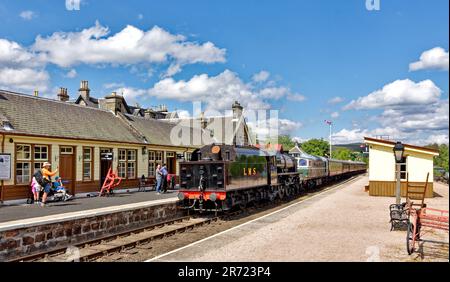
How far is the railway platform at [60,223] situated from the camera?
10070mm

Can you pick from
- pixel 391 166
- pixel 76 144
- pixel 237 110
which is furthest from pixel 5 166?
pixel 237 110

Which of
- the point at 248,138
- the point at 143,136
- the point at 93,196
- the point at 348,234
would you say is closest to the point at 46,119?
the point at 93,196

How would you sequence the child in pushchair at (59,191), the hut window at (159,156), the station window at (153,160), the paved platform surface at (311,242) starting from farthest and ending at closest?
the hut window at (159,156), the station window at (153,160), the child in pushchair at (59,191), the paved platform surface at (311,242)

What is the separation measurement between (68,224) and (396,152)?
35.0 feet

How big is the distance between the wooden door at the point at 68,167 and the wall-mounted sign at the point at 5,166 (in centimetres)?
320

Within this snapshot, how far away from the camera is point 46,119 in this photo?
19969 mm

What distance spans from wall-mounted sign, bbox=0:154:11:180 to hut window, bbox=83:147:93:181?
477 cm

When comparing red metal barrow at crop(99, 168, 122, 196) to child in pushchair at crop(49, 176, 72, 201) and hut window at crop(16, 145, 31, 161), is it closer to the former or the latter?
child in pushchair at crop(49, 176, 72, 201)

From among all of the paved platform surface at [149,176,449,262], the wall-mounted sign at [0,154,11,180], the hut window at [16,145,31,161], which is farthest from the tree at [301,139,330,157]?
the wall-mounted sign at [0,154,11,180]

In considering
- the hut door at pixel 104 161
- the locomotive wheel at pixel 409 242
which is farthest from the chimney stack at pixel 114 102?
the locomotive wheel at pixel 409 242

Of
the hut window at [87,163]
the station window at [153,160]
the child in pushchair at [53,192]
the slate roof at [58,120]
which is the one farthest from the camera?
the station window at [153,160]

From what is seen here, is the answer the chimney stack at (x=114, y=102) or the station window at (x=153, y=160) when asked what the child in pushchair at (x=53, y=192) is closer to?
the station window at (x=153, y=160)

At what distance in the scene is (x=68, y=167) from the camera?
1958 cm

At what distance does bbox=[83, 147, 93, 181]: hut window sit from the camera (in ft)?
67.6
